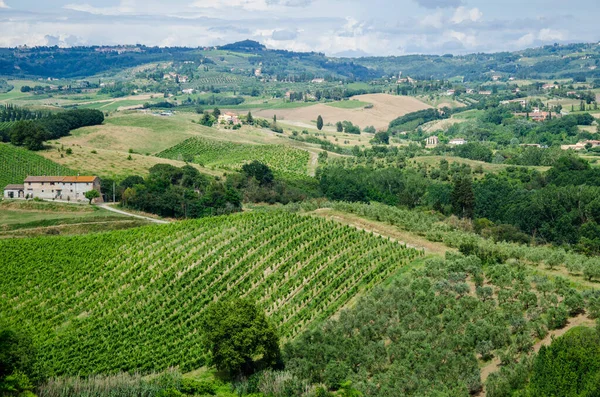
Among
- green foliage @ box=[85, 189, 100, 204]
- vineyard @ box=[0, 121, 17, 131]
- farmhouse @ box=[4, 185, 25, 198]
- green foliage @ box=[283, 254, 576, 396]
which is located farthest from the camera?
vineyard @ box=[0, 121, 17, 131]

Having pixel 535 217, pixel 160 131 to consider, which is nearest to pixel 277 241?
pixel 535 217

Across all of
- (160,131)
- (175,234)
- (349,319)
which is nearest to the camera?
(349,319)

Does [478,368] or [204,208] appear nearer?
[478,368]

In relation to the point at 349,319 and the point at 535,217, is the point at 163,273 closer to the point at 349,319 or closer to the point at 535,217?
the point at 349,319

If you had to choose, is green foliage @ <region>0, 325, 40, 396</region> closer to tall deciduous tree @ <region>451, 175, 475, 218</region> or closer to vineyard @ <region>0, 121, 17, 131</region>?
tall deciduous tree @ <region>451, 175, 475, 218</region>

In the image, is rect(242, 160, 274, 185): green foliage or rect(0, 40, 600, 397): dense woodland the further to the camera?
rect(242, 160, 274, 185): green foliage

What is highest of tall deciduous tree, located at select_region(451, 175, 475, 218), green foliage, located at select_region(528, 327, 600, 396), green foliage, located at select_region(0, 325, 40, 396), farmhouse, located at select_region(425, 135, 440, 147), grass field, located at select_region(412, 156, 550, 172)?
green foliage, located at select_region(528, 327, 600, 396)

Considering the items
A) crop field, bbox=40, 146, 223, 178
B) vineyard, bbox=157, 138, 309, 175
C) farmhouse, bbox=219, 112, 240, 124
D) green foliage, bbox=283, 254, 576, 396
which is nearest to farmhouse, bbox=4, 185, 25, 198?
crop field, bbox=40, 146, 223, 178
